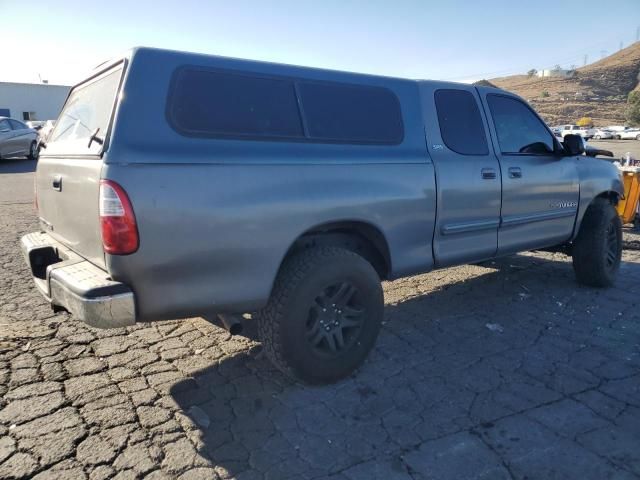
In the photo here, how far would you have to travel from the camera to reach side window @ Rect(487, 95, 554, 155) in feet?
14.1

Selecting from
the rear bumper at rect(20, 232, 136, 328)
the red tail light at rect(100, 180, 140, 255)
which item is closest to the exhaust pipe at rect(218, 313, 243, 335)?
the rear bumper at rect(20, 232, 136, 328)

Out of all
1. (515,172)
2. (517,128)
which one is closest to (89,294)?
(515,172)

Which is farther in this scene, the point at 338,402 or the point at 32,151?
the point at 32,151

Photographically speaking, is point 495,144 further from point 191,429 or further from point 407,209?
point 191,429

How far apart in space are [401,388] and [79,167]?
2.31 meters

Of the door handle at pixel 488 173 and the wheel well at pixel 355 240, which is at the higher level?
the door handle at pixel 488 173

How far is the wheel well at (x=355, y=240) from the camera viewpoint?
3104 mm

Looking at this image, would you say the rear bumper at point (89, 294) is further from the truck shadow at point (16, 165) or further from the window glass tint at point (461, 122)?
the truck shadow at point (16, 165)

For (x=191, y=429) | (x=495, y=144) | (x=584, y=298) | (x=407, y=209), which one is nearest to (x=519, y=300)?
(x=584, y=298)

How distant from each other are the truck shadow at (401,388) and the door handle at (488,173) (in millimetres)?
1241

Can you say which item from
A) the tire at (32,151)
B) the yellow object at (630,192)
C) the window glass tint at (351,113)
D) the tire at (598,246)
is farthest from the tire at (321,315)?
the tire at (32,151)

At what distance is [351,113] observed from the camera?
3342 millimetres

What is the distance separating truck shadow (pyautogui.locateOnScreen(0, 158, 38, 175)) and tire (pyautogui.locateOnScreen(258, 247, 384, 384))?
46.6ft

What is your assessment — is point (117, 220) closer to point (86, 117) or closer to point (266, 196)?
point (266, 196)
